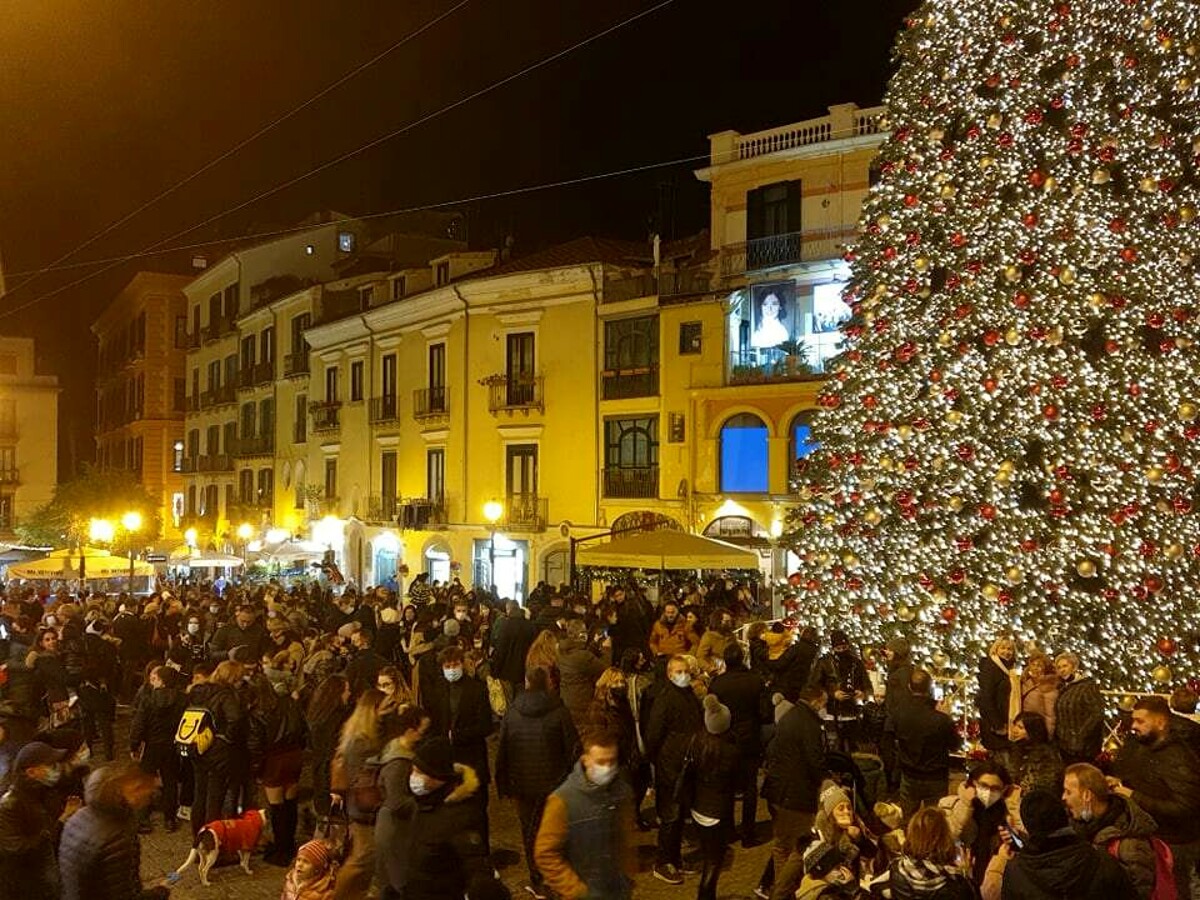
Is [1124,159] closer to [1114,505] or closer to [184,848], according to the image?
[1114,505]

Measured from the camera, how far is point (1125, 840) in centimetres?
531

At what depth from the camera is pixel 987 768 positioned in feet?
21.1

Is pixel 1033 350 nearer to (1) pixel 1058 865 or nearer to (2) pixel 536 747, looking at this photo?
(2) pixel 536 747

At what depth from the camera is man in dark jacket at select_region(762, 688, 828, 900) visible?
7.01m

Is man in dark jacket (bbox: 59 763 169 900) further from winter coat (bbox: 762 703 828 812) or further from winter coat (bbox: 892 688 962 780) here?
winter coat (bbox: 892 688 962 780)

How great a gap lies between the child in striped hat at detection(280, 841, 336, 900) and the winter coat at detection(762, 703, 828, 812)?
2933 millimetres

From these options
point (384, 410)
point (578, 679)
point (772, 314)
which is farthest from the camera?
point (384, 410)

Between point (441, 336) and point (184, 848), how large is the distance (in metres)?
22.2

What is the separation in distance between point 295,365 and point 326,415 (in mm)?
3106

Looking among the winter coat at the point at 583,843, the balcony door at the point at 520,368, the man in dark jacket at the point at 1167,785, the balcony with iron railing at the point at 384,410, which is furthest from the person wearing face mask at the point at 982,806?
the balcony with iron railing at the point at 384,410

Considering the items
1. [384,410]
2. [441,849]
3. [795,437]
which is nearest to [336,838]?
[441,849]

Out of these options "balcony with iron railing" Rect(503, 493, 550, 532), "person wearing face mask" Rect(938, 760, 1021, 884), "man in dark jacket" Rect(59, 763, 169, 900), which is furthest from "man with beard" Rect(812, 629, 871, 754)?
"balcony with iron railing" Rect(503, 493, 550, 532)

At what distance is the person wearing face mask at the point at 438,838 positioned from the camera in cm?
504

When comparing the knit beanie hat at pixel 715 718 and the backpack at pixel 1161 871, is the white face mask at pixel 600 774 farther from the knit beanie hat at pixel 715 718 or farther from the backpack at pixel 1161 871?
the backpack at pixel 1161 871
